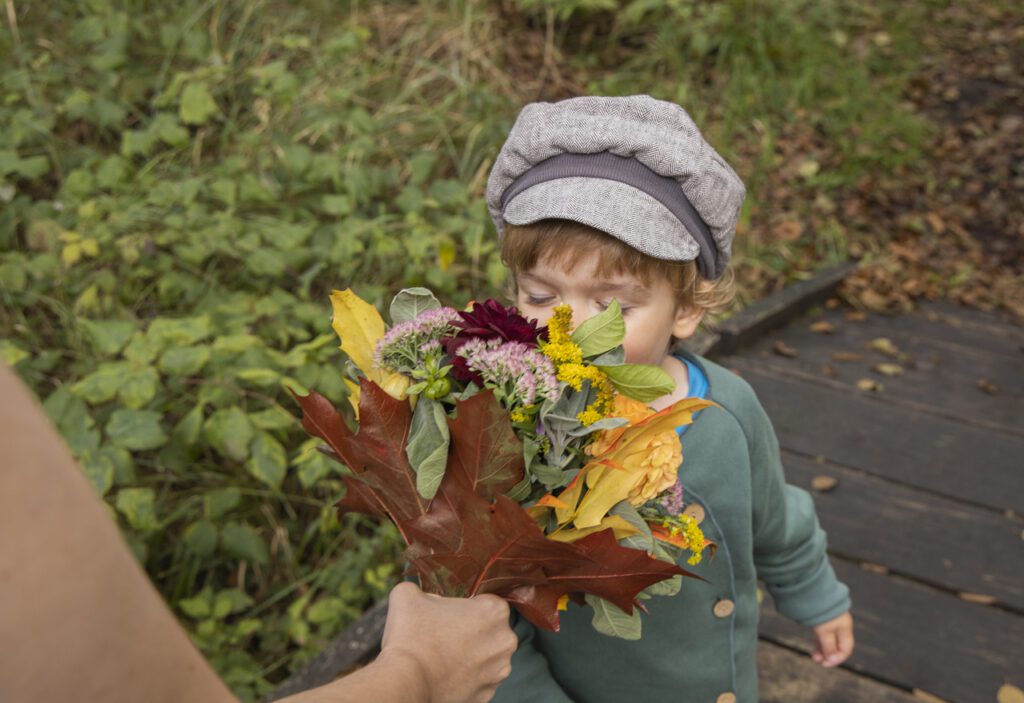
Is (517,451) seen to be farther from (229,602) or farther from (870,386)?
(870,386)

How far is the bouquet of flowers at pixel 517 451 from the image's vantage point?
126 cm

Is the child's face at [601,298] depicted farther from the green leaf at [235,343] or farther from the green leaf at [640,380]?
the green leaf at [235,343]

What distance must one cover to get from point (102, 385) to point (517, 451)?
5.93 ft

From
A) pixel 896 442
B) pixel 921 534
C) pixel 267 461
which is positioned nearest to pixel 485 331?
pixel 267 461

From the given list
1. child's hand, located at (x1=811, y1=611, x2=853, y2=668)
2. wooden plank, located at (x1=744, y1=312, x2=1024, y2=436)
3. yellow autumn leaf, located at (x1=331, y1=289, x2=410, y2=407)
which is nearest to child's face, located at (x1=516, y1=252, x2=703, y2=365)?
yellow autumn leaf, located at (x1=331, y1=289, x2=410, y2=407)

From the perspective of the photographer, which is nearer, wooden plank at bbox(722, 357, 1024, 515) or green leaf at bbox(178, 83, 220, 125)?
wooden plank at bbox(722, 357, 1024, 515)

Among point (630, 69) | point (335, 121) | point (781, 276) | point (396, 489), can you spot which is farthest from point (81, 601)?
point (630, 69)

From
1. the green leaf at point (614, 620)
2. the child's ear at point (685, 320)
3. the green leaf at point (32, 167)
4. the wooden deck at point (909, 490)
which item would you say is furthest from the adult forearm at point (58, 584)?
the green leaf at point (32, 167)

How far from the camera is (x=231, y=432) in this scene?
2758 mm

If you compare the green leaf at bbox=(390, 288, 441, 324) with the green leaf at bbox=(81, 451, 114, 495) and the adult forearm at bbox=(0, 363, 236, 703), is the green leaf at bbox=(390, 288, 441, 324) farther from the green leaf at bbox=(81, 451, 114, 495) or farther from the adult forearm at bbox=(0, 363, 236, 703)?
the green leaf at bbox=(81, 451, 114, 495)

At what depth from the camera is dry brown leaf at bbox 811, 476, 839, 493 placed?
134 inches

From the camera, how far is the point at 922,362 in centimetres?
452

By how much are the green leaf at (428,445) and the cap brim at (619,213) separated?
0.50 meters

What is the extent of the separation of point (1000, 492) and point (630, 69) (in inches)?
169
